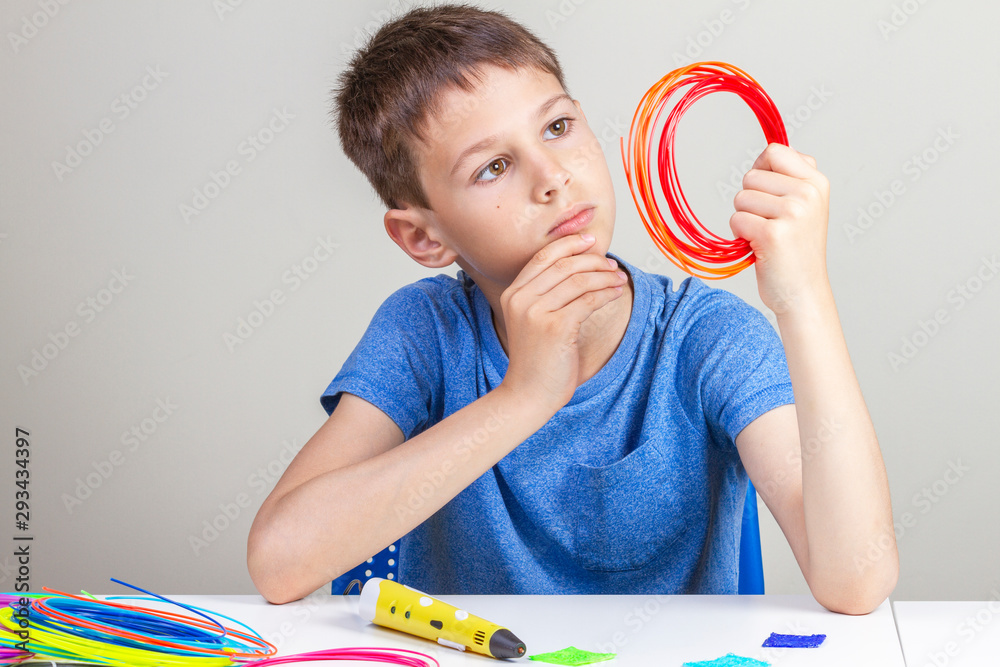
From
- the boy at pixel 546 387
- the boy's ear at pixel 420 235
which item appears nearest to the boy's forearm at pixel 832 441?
the boy at pixel 546 387

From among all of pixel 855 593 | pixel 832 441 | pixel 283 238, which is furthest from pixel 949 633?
pixel 283 238

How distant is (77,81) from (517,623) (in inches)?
86.3

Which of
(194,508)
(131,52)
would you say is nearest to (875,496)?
(194,508)

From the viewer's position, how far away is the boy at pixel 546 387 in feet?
3.09

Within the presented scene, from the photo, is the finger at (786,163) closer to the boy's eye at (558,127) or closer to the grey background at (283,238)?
the boy's eye at (558,127)

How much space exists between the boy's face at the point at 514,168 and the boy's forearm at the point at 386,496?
220 mm

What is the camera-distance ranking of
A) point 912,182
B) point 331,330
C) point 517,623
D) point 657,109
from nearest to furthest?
point 517,623 → point 657,109 → point 912,182 → point 331,330

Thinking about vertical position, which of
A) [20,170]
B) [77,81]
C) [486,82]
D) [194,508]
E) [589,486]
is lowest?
[194,508]

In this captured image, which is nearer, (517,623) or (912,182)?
(517,623)

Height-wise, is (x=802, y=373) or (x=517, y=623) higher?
(x=802, y=373)

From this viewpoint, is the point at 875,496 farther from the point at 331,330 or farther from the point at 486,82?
the point at 331,330

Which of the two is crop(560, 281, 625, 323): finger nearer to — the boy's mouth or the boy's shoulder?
the boy's mouth

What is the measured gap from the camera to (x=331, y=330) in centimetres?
242

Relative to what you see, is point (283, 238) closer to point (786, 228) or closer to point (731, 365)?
point (731, 365)
